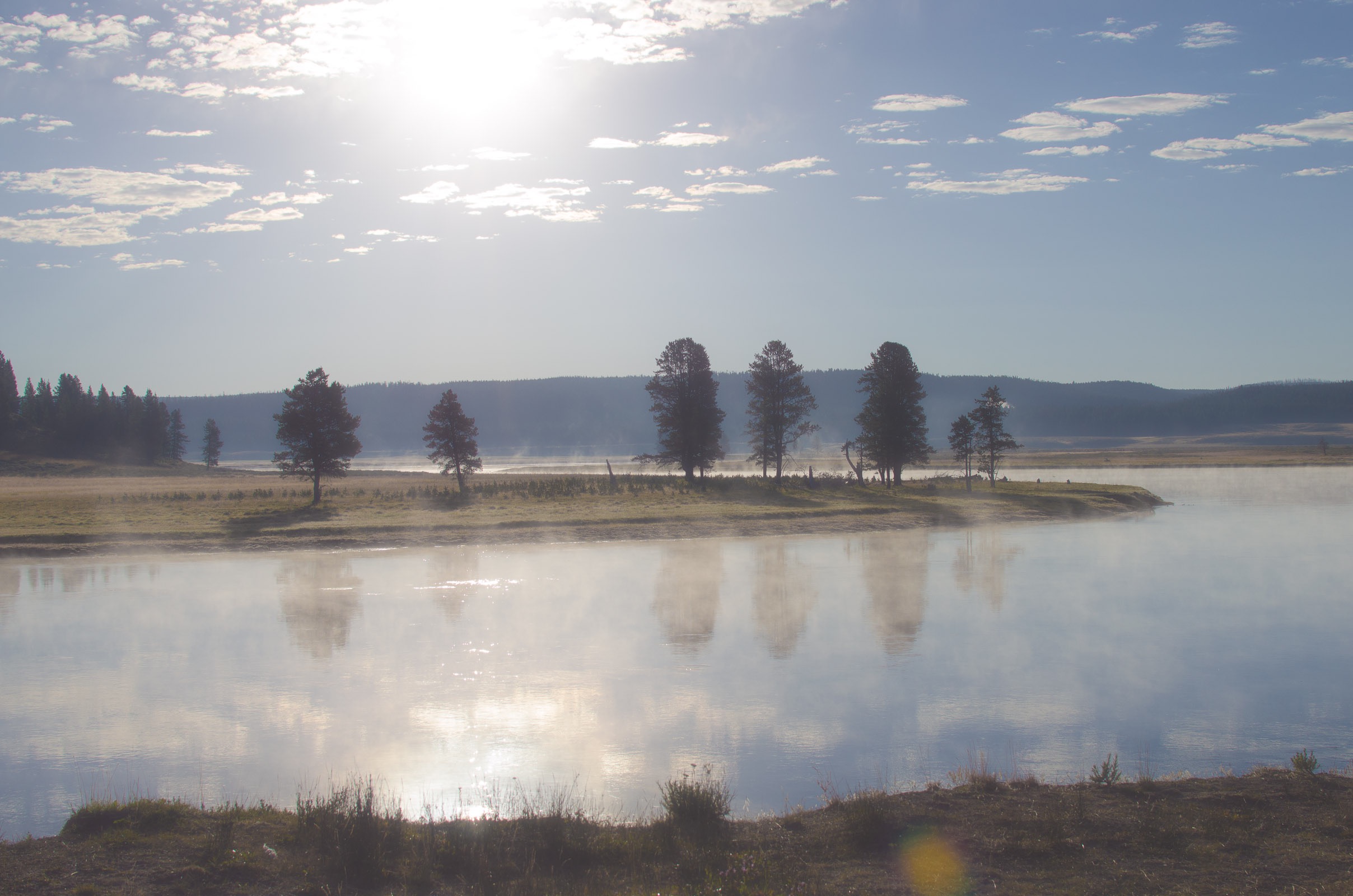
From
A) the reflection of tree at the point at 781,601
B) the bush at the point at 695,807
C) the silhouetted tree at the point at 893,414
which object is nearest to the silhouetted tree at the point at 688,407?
the silhouetted tree at the point at 893,414

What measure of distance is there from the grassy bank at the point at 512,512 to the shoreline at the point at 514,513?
4.5 inches

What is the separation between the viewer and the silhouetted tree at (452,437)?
56.8 m

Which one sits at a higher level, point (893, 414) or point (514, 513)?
point (893, 414)

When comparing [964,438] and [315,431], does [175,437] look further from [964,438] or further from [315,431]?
[964,438]

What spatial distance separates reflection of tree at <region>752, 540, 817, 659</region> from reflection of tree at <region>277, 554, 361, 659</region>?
338 inches

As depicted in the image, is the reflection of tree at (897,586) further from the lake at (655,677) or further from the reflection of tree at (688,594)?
the reflection of tree at (688,594)

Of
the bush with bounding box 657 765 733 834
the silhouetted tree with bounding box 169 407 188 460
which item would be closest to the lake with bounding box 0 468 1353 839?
the bush with bounding box 657 765 733 834

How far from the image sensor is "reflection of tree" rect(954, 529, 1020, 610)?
22844 mm

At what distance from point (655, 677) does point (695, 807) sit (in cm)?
634

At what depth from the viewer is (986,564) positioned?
2820cm

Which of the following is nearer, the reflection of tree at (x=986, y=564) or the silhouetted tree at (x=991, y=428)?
the reflection of tree at (x=986, y=564)

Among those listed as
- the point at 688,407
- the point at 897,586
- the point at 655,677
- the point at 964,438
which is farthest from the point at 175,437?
the point at 655,677

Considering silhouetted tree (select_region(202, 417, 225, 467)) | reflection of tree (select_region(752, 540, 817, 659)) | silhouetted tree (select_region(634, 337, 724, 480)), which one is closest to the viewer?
reflection of tree (select_region(752, 540, 817, 659))

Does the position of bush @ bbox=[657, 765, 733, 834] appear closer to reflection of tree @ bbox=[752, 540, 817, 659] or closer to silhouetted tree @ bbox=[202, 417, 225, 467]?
reflection of tree @ bbox=[752, 540, 817, 659]
